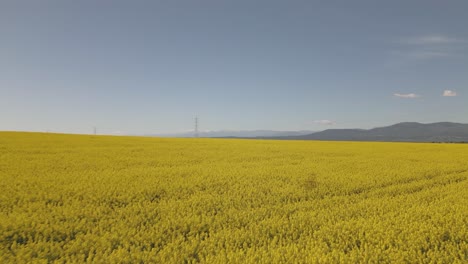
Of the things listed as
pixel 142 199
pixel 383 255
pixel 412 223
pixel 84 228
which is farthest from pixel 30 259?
pixel 412 223

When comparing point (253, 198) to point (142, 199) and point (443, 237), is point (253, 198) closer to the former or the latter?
point (142, 199)

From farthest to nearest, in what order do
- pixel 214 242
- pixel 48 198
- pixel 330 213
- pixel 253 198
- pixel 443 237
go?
pixel 253 198, pixel 48 198, pixel 330 213, pixel 443 237, pixel 214 242

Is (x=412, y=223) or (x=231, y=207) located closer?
(x=412, y=223)

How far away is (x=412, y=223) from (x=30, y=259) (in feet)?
28.2

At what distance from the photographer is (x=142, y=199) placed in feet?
32.7

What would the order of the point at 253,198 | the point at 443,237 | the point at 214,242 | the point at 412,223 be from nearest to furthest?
the point at 214,242 < the point at 443,237 < the point at 412,223 < the point at 253,198

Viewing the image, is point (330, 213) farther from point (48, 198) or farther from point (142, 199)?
point (48, 198)

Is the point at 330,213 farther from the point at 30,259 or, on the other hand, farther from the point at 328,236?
the point at 30,259

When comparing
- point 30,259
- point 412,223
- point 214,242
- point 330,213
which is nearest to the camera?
point 30,259

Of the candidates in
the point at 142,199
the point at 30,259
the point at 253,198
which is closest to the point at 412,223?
the point at 253,198

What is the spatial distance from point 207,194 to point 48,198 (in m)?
4.88

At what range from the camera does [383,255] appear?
621cm

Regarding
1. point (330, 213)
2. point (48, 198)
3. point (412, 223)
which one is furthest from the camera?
point (48, 198)

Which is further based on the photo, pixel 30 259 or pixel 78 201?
pixel 78 201
